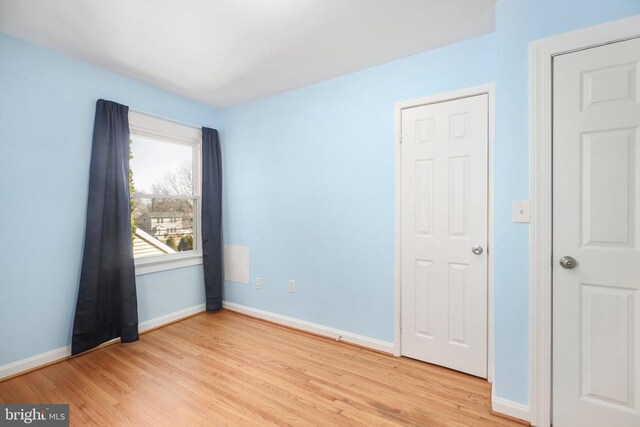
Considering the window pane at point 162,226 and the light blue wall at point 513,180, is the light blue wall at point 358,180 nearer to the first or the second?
the light blue wall at point 513,180

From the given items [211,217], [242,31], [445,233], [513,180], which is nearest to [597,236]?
[513,180]

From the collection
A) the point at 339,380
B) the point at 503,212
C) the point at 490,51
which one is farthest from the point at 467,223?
the point at 339,380

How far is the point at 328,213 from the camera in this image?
2941mm

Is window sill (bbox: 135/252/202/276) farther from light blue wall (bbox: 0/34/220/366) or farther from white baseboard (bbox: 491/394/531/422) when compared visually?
white baseboard (bbox: 491/394/531/422)

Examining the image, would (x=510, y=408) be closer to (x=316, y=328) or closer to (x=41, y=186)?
(x=316, y=328)

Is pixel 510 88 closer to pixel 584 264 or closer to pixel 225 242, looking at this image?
pixel 584 264

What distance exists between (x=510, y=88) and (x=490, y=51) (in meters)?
0.55

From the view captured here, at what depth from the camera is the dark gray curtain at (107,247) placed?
8.38 ft

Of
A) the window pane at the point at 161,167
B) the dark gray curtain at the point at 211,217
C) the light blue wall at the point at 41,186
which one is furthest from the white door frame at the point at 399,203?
the light blue wall at the point at 41,186

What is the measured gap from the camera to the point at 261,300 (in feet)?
11.4

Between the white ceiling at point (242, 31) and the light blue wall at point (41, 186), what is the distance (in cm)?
22

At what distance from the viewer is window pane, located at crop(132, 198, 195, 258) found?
3156mm

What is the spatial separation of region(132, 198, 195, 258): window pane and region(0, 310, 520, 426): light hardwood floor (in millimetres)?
986

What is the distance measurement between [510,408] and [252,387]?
1644 millimetres
